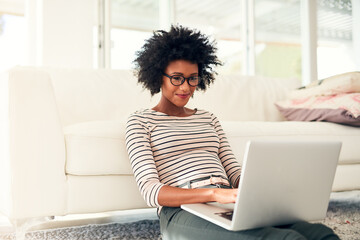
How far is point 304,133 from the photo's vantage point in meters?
2.07

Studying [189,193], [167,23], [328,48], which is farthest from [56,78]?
[328,48]

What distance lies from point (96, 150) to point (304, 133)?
116cm

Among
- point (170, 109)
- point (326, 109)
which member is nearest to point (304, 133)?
point (326, 109)

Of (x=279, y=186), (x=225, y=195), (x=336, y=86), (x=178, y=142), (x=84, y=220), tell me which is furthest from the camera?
(x=336, y=86)

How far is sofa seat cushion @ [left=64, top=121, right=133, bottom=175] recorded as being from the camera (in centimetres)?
146

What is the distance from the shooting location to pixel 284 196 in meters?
0.89

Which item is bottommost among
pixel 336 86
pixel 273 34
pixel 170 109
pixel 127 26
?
pixel 170 109

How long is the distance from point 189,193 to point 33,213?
647 millimetres

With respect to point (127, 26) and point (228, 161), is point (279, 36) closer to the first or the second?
point (127, 26)

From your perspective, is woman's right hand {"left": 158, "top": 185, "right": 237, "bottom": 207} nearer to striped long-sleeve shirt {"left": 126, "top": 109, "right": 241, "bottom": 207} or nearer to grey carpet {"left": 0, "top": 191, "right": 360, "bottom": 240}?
striped long-sleeve shirt {"left": 126, "top": 109, "right": 241, "bottom": 207}

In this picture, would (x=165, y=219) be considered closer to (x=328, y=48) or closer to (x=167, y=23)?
(x=167, y=23)

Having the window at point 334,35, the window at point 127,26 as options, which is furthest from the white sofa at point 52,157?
the window at point 334,35

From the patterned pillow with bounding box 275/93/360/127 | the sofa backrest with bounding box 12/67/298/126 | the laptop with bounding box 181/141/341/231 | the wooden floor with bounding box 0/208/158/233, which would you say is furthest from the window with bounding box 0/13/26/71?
the laptop with bounding box 181/141/341/231

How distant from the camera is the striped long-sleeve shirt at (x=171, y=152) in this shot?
1170 mm
